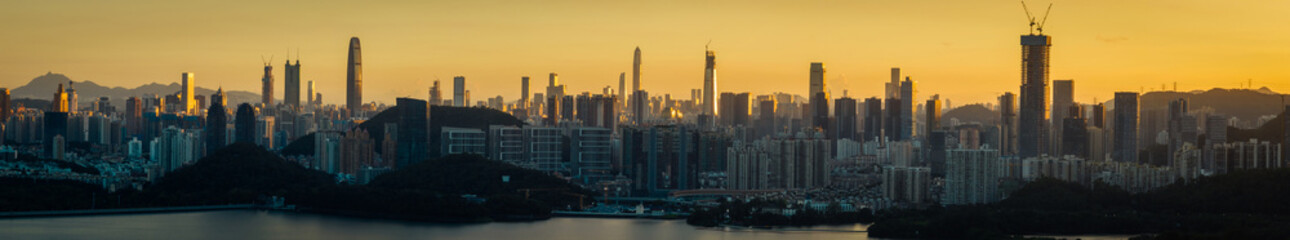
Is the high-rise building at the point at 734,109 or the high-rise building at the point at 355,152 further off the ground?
the high-rise building at the point at 734,109

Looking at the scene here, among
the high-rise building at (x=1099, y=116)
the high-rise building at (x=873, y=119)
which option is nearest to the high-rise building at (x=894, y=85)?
the high-rise building at (x=873, y=119)

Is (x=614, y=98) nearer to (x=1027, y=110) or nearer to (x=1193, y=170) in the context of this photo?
(x=1027, y=110)

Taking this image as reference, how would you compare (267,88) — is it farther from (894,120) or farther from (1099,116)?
(1099,116)

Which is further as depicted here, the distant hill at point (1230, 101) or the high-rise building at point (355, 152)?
the distant hill at point (1230, 101)

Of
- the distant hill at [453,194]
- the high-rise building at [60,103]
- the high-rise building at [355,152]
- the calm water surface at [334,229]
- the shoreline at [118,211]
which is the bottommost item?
the calm water surface at [334,229]

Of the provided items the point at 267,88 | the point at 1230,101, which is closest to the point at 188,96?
the point at 267,88

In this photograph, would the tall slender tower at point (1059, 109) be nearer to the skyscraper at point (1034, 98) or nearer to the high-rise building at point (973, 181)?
the skyscraper at point (1034, 98)

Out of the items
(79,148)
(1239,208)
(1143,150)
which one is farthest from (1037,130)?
(79,148)
